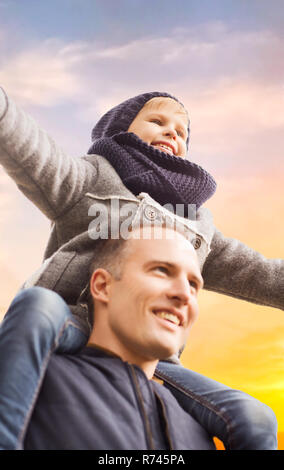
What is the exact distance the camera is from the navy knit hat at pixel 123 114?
2.16 metres

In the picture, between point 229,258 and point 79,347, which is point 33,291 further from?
point 229,258

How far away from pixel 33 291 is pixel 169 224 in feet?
1.93

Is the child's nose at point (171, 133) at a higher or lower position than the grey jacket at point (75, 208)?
higher

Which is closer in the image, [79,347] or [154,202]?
[79,347]

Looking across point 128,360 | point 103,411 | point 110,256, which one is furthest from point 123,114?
point 103,411

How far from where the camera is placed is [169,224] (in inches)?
67.2

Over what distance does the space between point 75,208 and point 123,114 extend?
0.63 metres

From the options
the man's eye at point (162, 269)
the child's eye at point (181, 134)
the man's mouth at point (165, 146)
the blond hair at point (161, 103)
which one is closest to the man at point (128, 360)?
the man's eye at point (162, 269)

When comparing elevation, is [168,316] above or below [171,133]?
below

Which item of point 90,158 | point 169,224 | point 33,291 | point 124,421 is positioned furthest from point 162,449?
point 90,158

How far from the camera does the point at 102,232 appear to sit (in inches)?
65.2

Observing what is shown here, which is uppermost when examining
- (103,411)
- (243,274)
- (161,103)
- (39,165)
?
(161,103)

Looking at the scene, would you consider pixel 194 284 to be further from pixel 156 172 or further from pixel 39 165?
pixel 39 165
